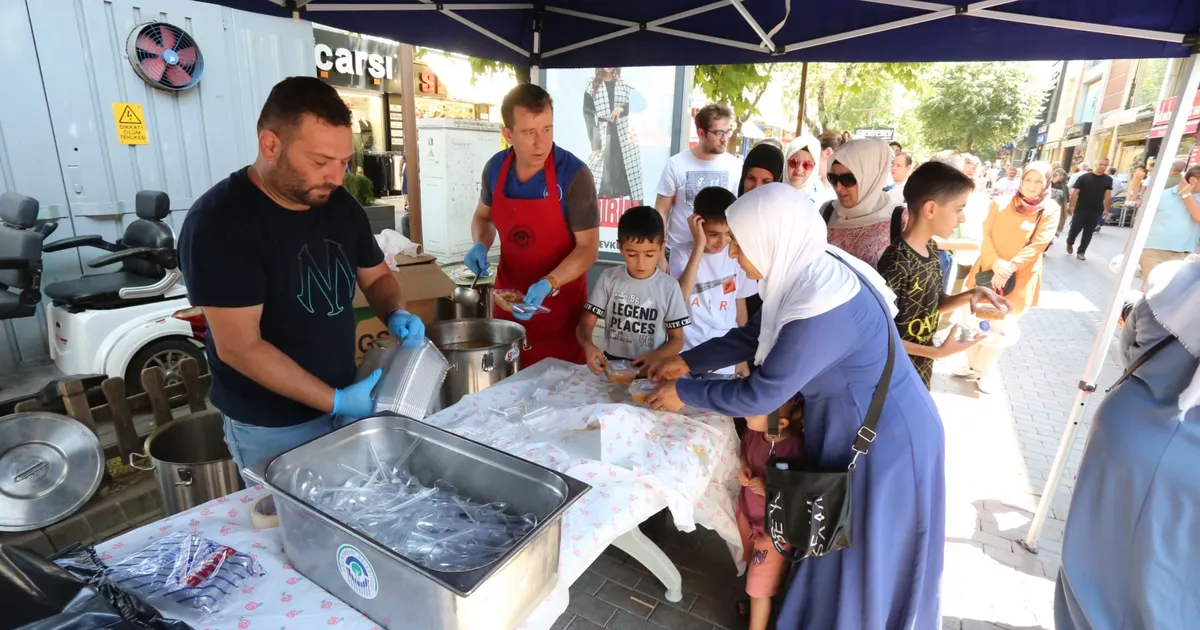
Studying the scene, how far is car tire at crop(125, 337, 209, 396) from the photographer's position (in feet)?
11.8

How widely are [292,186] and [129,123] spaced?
13.5 ft

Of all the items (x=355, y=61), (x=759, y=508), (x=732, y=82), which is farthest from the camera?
(x=355, y=61)

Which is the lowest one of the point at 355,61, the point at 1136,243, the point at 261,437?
the point at 261,437

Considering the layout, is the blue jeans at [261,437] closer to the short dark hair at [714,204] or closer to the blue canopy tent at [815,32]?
the blue canopy tent at [815,32]

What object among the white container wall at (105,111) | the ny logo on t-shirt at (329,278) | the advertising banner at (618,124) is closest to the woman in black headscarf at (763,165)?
the ny logo on t-shirt at (329,278)

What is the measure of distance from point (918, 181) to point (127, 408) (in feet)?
12.8

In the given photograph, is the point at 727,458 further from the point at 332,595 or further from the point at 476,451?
the point at 332,595

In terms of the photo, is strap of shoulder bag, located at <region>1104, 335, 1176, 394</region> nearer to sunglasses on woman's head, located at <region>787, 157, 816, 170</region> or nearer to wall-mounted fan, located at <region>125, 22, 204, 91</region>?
sunglasses on woman's head, located at <region>787, 157, 816, 170</region>

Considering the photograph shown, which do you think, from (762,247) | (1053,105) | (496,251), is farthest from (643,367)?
(1053,105)

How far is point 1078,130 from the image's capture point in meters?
27.6

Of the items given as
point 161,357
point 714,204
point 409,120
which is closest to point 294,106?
point 714,204

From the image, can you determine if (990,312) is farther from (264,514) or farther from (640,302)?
(264,514)

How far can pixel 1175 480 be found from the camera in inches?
53.7

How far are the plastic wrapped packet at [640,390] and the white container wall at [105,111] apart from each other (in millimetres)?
3429
